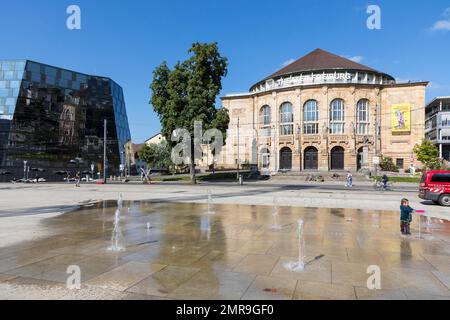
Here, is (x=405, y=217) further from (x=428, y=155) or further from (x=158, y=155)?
(x=158, y=155)

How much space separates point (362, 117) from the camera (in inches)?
2435

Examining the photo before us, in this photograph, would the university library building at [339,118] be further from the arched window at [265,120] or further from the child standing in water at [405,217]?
the child standing in water at [405,217]

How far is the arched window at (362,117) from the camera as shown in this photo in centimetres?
6131

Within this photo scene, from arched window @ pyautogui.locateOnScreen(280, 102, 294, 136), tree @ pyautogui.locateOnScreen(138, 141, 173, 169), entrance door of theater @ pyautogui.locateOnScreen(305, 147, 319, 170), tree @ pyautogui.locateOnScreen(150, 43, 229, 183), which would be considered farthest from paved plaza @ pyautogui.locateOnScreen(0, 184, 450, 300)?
tree @ pyautogui.locateOnScreen(138, 141, 173, 169)

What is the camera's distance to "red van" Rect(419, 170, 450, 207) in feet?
61.8

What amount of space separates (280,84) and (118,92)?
49022 mm

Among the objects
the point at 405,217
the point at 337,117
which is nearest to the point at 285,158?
the point at 337,117

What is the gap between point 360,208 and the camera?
16.6m

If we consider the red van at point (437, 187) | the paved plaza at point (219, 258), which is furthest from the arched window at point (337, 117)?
the paved plaza at point (219, 258)

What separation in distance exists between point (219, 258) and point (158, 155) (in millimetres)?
70353

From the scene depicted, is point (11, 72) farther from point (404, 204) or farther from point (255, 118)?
point (404, 204)

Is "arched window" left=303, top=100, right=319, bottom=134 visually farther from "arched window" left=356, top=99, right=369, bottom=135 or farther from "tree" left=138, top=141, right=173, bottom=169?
"tree" left=138, top=141, right=173, bottom=169

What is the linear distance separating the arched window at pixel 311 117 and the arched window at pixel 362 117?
308 inches
